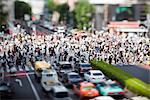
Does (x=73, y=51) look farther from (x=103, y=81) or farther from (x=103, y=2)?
(x=103, y=2)

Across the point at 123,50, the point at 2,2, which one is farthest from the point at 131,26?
the point at 2,2

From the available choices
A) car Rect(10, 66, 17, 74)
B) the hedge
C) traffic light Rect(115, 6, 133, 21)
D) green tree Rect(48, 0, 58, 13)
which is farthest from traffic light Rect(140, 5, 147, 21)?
car Rect(10, 66, 17, 74)

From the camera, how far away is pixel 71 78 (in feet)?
103

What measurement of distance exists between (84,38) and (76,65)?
30.4 ft

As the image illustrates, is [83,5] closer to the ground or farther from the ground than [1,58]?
farther from the ground

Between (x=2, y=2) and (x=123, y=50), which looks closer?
(x=2, y=2)

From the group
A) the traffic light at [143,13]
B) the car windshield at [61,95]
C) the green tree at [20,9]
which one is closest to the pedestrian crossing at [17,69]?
the car windshield at [61,95]

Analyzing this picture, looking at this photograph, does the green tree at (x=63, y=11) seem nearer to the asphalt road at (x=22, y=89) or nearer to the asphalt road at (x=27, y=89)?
the asphalt road at (x=27, y=89)

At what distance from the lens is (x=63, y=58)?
132ft

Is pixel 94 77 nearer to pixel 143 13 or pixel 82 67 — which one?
pixel 82 67

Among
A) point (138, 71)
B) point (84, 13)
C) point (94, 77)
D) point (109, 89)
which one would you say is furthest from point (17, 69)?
point (84, 13)

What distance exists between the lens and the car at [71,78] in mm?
31094

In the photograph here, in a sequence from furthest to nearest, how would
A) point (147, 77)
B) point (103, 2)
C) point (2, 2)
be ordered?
point (103, 2)
point (147, 77)
point (2, 2)

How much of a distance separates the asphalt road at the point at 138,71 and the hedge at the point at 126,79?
1971 mm
